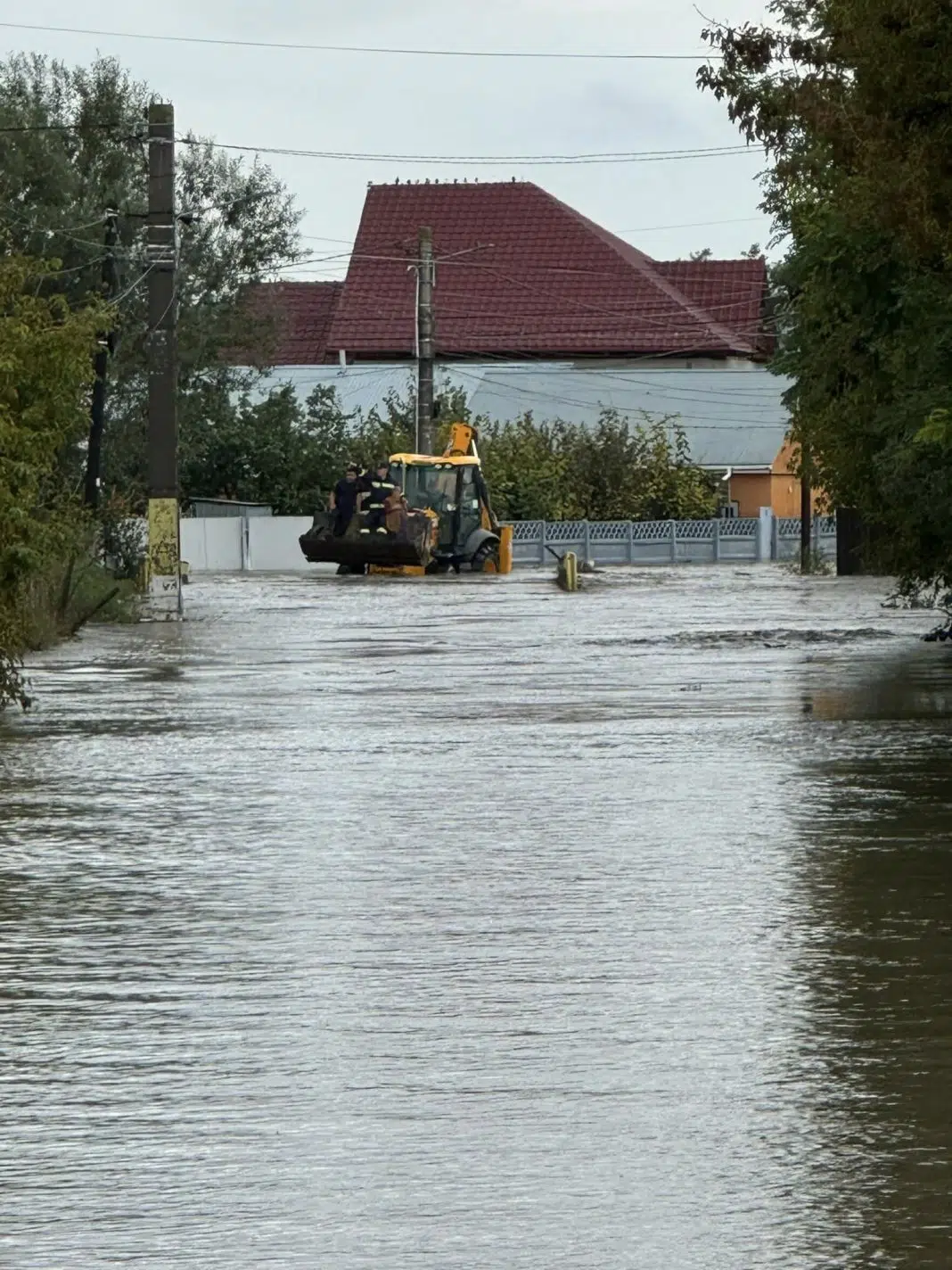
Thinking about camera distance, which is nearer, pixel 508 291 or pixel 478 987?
pixel 478 987

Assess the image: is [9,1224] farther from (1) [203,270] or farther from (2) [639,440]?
(2) [639,440]

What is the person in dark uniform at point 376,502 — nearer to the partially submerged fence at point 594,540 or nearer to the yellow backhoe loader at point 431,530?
the yellow backhoe loader at point 431,530

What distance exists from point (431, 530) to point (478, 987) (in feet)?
153

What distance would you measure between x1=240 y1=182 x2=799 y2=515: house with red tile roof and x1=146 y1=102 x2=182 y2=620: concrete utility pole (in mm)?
47142

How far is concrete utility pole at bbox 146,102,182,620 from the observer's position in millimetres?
37031

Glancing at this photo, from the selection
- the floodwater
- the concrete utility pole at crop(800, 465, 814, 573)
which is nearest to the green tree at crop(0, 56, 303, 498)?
the concrete utility pole at crop(800, 465, 814, 573)

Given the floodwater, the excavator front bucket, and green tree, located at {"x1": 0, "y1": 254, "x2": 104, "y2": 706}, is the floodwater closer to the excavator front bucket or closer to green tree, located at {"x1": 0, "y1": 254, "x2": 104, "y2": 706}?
green tree, located at {"x1": 0, "y1": 254, "x2": 104, "y2": 706}

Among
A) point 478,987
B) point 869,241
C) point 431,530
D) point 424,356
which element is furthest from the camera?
point 424,356

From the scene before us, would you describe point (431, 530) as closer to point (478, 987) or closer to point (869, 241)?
point (869, 241)

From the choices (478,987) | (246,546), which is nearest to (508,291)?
(246,546)

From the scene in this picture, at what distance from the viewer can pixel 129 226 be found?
191 feet

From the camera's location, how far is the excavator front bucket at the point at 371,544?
2148 inches

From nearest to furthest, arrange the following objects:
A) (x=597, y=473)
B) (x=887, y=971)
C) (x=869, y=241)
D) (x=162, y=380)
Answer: (x=887, y=971), (x=869, y=241), (x=162, y=380), (x=597, y=473)

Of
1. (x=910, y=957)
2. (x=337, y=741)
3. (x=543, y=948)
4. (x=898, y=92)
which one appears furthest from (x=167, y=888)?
(x=898, y=92)
